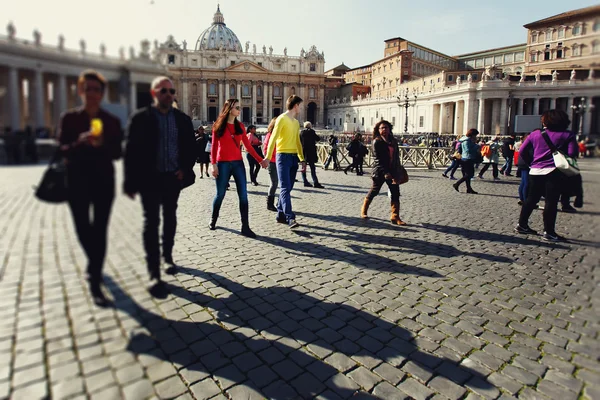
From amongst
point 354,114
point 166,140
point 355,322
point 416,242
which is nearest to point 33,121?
point 166,140

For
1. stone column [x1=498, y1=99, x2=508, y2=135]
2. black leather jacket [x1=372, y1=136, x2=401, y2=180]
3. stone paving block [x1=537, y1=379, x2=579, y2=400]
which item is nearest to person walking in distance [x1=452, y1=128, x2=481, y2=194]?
black leather jacket [x1=372, y1=136, x2=401, y2=180]

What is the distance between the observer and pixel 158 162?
64.9 inches

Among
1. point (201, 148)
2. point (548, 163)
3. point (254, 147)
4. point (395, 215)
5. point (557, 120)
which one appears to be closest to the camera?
point (557, 120)

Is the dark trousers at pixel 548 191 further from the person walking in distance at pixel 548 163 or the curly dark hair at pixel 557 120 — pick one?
the curly dark hair at pixel 557 120

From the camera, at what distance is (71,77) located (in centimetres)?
129

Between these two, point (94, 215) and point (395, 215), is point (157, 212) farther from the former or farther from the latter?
point (395, 215)

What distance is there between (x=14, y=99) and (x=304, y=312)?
2.74 m

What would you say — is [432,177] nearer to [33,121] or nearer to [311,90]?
[33,121]

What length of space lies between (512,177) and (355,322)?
554 inches

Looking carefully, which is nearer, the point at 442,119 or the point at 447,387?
the point at 447,387

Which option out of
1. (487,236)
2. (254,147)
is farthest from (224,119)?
(254,147)

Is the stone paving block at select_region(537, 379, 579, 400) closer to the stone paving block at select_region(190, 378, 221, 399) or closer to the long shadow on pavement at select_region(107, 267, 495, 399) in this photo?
the long shadow on pavement at select_region(107, 267, 495, 399)

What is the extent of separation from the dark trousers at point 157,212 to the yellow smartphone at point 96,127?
31 centimetres

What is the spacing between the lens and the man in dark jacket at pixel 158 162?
58.2 inches
